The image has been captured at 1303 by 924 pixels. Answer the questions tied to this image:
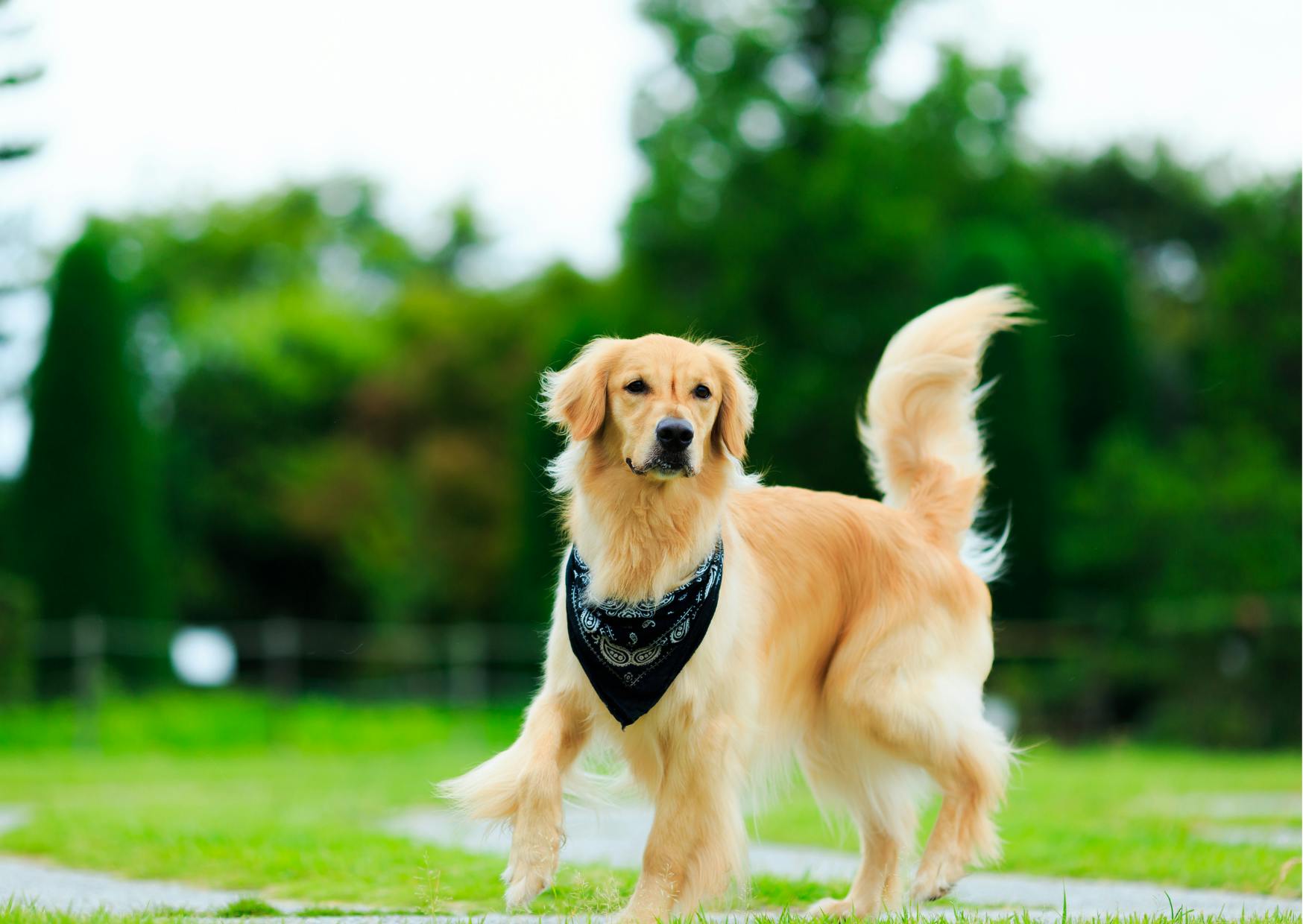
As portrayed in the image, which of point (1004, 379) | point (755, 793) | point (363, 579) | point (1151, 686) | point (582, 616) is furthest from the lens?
point (363, 579)

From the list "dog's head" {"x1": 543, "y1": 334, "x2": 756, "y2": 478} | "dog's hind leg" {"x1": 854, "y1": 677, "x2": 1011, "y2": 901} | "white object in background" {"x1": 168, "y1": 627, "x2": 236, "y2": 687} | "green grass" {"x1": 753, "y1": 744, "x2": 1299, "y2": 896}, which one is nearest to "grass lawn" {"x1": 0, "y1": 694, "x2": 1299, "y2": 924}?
"green grass" {"x1": 753, "y1": 744, "x2": 1299, "y2": 896}

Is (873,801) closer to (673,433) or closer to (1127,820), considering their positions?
(673,433)

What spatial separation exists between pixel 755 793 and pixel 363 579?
27566mm

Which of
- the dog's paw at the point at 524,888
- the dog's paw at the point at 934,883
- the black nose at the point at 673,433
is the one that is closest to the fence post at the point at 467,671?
the dog's paw at the point at 934,883

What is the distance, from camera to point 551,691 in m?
5.16

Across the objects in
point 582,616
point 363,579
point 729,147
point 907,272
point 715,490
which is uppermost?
point 729,147

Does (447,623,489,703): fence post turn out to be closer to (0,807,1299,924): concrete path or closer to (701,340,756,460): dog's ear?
(0,807,1299,924): concrete path

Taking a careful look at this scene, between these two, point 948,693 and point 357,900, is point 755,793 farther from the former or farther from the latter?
point 357,900

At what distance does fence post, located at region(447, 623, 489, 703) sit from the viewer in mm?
23136

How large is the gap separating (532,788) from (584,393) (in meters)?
1.35

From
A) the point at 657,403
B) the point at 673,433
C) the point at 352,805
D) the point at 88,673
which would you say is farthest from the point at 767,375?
the point at 673,433

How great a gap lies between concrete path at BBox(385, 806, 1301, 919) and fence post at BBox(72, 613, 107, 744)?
9.33m

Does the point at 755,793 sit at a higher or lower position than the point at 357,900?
higher

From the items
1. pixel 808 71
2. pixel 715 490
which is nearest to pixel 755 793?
pixel 715 490
